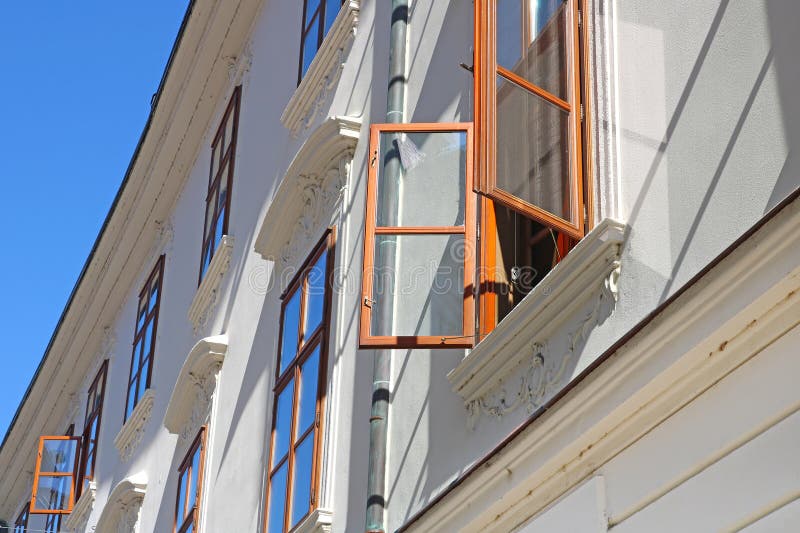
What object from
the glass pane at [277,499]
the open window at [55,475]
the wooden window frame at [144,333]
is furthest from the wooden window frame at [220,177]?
the open window at [55,475]

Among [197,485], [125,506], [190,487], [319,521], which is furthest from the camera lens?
[125,506]

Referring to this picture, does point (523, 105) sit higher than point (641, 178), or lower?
higher

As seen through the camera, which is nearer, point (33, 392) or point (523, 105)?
point (523, 105)

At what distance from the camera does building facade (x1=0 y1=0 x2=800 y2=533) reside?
4.57 m

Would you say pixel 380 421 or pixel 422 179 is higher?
pixel 422 179

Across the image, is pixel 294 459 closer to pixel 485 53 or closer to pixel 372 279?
pixel 372 279

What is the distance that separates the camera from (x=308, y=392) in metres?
8.93

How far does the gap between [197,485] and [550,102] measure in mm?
6186

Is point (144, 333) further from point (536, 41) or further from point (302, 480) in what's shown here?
point (536, 41)

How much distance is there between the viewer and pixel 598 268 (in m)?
5.44

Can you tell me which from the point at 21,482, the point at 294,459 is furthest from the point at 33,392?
the point at 294,459

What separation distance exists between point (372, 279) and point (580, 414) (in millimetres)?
1730

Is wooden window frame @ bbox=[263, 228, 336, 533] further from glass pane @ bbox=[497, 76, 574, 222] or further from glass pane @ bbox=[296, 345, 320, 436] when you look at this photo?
glass pane @ bbox=[497, 76, 574, 222]

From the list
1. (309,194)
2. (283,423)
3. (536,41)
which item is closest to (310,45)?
(309,194)
